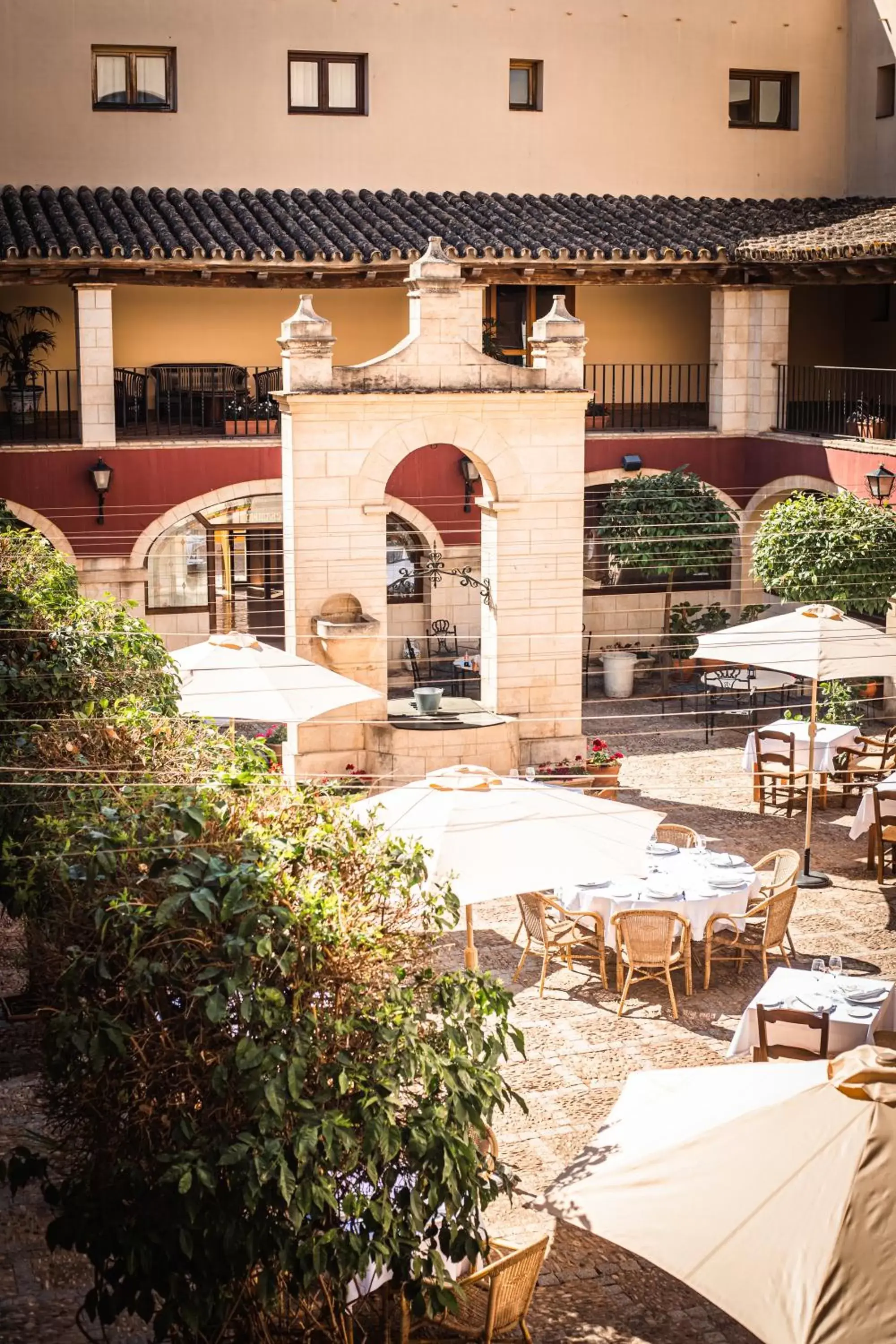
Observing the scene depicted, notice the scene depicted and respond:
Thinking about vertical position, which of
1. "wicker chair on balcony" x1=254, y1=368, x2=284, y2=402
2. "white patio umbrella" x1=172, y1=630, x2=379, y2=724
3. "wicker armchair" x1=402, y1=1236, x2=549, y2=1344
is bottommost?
"wicker armchair" x1=402, y1=1236, x2=549, y2=1344

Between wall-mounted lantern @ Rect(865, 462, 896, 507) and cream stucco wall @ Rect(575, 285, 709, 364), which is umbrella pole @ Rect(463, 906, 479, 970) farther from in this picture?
cream stucco wall @ Rect(575, 285, 709, 364)

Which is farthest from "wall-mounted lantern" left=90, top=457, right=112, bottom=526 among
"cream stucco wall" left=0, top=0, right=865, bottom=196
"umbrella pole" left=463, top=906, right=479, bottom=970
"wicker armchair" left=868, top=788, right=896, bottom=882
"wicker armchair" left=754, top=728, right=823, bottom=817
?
"umbrella pole" left=463, top=906, right=479, bottom=970

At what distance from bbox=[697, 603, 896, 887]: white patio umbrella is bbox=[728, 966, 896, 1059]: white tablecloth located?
11.0ft

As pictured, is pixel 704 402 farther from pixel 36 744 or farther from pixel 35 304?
pixel 36 744

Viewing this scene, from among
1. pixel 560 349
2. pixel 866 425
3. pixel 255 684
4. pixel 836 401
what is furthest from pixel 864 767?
pixel 836 401

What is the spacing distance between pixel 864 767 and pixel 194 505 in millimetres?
8561

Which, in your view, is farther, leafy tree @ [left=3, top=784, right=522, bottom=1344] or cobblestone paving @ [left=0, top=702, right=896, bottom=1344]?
cobblestone paving @ [left=0, top=702, right=896, bottom=1344]

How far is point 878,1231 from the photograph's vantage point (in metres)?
5.35

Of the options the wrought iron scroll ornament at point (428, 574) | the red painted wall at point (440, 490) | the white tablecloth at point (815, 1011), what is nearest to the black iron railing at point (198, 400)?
the red painted wall at point (440, 490)

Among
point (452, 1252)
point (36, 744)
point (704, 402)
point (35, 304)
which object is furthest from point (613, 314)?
point (452, 1252)

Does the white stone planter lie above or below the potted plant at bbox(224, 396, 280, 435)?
below

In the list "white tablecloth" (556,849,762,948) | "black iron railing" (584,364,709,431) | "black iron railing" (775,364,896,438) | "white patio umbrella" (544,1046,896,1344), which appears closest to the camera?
"white patio umbrella" (544,1046,896,1344)

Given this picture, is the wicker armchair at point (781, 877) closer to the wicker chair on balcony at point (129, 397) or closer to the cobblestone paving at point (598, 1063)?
the cobblestone paving at point (598, 1063)

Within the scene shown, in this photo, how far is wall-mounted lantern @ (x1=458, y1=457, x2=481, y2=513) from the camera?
20.5 m
